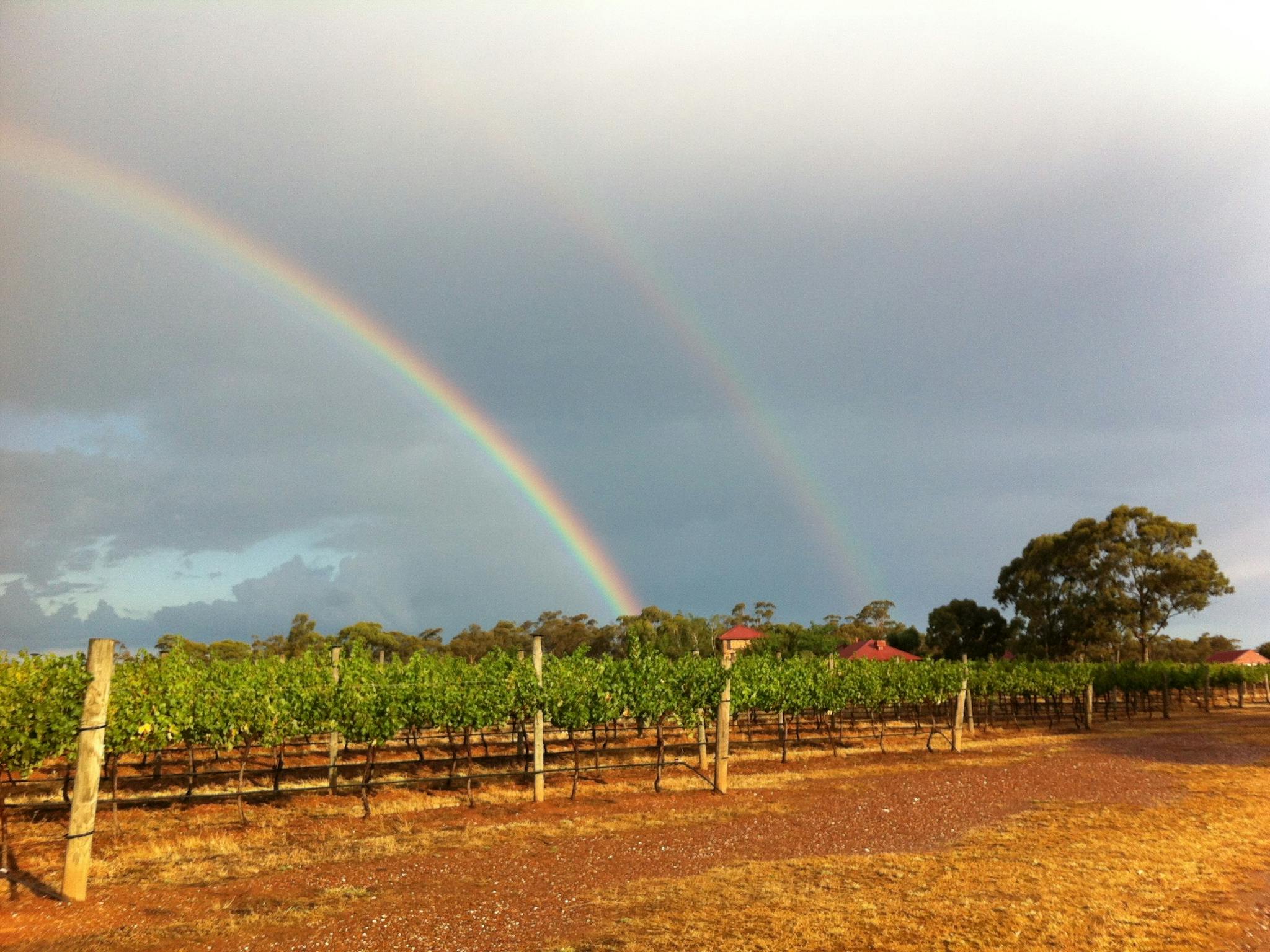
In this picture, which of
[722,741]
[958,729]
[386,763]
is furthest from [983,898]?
[958,729]

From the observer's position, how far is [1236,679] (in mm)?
53344

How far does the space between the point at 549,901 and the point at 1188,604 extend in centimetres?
7314

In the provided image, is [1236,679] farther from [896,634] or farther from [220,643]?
[220,643]

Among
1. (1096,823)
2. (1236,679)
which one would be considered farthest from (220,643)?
(1236,679)

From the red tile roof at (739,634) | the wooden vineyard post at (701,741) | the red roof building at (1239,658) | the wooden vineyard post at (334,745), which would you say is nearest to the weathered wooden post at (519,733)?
the wooden vineyard post at (334,745)

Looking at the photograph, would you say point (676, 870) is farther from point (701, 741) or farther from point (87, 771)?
point (701, 741)

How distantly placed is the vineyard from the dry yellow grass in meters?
7.04

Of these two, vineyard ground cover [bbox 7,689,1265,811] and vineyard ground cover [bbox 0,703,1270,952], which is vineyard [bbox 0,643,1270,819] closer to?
vineyard ground cover [bbox 7,689,1265,811]

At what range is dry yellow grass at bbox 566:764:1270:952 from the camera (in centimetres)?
787

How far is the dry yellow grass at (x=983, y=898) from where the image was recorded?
787 cm

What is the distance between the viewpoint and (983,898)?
30.5 ft

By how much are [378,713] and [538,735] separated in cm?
357

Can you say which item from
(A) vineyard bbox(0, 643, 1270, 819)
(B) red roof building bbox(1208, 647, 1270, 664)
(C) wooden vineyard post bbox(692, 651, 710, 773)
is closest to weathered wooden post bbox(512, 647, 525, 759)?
(A) vineyard bbox(0, 643, 1270, 819)

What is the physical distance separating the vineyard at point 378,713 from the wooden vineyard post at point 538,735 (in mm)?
103
